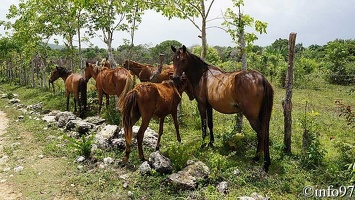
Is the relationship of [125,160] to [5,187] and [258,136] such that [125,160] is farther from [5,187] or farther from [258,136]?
[258,136]

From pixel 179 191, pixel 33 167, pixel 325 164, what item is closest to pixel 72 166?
pixel 33 167

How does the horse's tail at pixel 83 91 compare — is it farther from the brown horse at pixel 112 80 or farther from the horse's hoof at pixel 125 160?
the horse's hoof at pixel 125 160

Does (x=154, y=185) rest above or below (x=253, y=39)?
below

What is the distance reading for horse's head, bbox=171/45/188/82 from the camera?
7.52 m

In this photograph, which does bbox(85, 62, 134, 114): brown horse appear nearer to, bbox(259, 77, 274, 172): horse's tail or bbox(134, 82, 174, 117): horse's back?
bbox(134, 82, 174, 117): horse's back

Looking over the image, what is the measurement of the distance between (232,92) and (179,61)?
1.69 meters

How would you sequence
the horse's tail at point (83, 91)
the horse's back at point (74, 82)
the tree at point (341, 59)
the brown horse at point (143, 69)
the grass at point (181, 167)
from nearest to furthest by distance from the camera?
1. the grass at point (181, 167)
2. the brown horse at point (143, 69)
3. the horse's tail at point (83, 91)
4. the horse's back at point (74, 82)
5. the tree at point (341, 59)

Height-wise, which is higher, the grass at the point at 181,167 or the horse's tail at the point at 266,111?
the horse's tail at the point at 266,111

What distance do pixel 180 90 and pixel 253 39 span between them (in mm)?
2459

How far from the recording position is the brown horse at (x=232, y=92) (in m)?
6.11

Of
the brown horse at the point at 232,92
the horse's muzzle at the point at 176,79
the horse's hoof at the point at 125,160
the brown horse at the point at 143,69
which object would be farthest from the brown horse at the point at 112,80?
the horse's hoof at the point at 125,160

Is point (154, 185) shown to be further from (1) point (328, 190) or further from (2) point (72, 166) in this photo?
(1) point (328, 190)

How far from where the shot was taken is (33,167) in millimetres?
6852

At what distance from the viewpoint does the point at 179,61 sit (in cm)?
755
